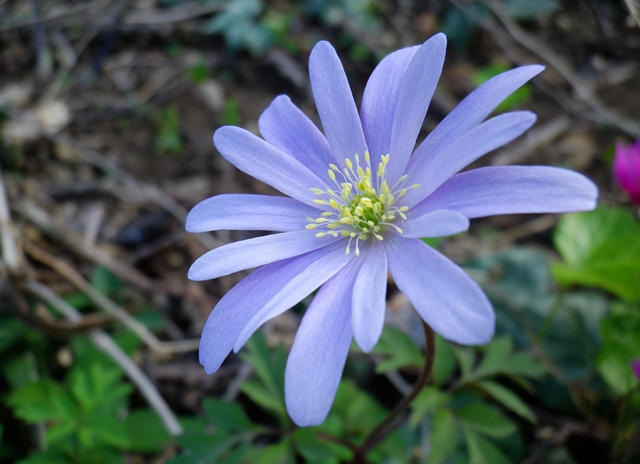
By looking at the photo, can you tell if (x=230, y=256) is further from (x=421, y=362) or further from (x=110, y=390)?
(x=110, y=390)

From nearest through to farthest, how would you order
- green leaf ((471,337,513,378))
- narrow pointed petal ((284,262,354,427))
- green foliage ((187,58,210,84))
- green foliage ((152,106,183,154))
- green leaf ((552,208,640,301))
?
narrow pointed petal ((284,262,354,427)) < green leaf ((471,337,513,378)) < green leaf ((552,208,640,301)) < green foliage ((152,106,183,154)) < green foliage ((187,58,210,84))

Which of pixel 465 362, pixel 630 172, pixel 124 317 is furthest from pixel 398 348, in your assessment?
pixel 124 317

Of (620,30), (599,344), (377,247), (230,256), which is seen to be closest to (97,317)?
(230,256)

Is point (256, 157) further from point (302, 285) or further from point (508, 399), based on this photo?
point (508, 399)

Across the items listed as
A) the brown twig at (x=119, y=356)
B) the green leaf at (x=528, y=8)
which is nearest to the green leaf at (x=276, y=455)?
the brown twig at (x=119, y=356)

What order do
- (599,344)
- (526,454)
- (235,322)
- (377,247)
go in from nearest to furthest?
(235,322), (377,247), (526,454), (599,344)

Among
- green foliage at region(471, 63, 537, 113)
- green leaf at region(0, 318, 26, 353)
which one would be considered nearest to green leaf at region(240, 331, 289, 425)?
green leaf at region(0, 318, 26, 353)

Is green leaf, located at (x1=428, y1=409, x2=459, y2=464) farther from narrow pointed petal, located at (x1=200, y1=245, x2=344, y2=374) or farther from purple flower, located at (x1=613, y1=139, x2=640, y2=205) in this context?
purple flower, located at (x1=613, y1=139, x2=640, y2=205)
